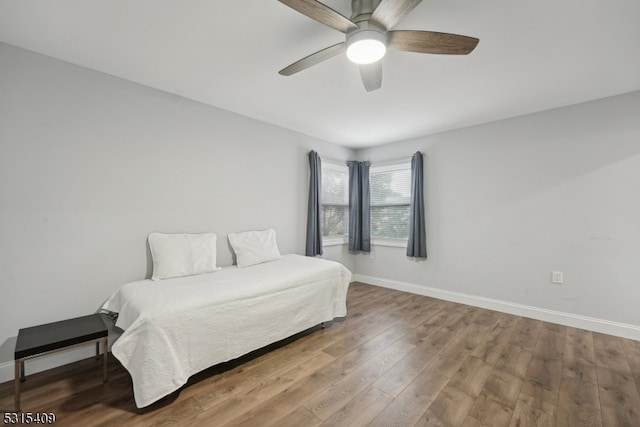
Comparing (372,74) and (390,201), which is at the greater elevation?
(372,74)

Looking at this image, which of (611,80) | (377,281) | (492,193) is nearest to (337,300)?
(377,281)

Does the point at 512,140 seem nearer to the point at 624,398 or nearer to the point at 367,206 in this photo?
the point at 367,206

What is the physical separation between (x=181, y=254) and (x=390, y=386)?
2.09 m

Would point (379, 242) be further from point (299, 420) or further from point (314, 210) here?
point (299, 420)

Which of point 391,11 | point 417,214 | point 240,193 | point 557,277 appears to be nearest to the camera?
point 391,11

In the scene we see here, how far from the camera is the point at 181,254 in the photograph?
257 centimetres

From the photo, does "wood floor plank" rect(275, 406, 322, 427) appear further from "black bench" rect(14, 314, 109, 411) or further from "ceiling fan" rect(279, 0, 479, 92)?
"ceiling fan" rect(279, 0, 479, 92)

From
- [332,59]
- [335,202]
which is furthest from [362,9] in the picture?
[335,202]

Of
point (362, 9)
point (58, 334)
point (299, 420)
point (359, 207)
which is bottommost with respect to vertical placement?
point (299, 420)

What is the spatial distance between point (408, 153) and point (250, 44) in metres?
3.00

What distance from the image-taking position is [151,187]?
102 inches

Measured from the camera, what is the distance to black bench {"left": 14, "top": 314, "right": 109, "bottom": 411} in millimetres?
1619

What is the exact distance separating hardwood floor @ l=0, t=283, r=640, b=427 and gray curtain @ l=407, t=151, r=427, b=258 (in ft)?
4.54

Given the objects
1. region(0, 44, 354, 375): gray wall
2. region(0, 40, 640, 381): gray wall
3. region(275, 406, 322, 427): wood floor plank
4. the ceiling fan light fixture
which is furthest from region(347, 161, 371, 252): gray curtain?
region(275, 406, 322, 427): wood floor plank
